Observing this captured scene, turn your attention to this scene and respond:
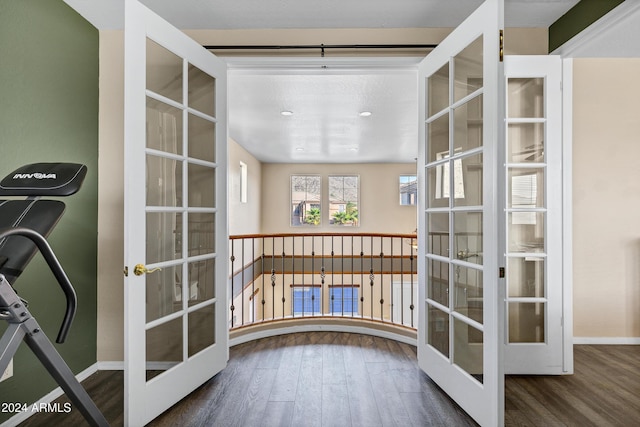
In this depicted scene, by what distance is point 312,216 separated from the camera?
30.9 feet

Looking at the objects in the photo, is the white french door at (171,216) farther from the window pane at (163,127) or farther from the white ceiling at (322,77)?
the white ceiling at (322,77)

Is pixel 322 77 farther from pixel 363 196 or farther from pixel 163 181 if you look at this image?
pixel 363 196

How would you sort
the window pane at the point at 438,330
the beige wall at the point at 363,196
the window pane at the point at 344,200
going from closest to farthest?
1. the window pane at the point at 438,330
2. the beige wall at the point at 363,196
3. the window pane at the point at 344,200

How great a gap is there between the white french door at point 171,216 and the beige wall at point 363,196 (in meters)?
6.81

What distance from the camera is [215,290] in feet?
7.78

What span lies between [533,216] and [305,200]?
23.5ft

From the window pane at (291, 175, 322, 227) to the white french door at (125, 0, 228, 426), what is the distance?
6.87m

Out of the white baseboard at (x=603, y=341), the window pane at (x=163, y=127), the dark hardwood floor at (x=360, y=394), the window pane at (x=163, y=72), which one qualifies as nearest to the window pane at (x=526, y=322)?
the dark hardwood floor at (x=360, y=394)

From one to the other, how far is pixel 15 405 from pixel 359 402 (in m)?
1.90

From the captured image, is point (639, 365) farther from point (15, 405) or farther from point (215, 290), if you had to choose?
point (15, 405)

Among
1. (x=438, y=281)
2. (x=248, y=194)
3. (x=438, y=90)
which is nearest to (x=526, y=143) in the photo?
(x=438, y=90)

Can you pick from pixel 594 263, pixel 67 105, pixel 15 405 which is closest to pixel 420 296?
pixel 594 263

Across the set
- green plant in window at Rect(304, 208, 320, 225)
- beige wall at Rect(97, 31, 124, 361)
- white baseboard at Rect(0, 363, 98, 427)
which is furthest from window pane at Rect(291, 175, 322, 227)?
white baseboard at Rect(0, 363, 98, 427)

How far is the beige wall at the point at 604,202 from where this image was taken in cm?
302
